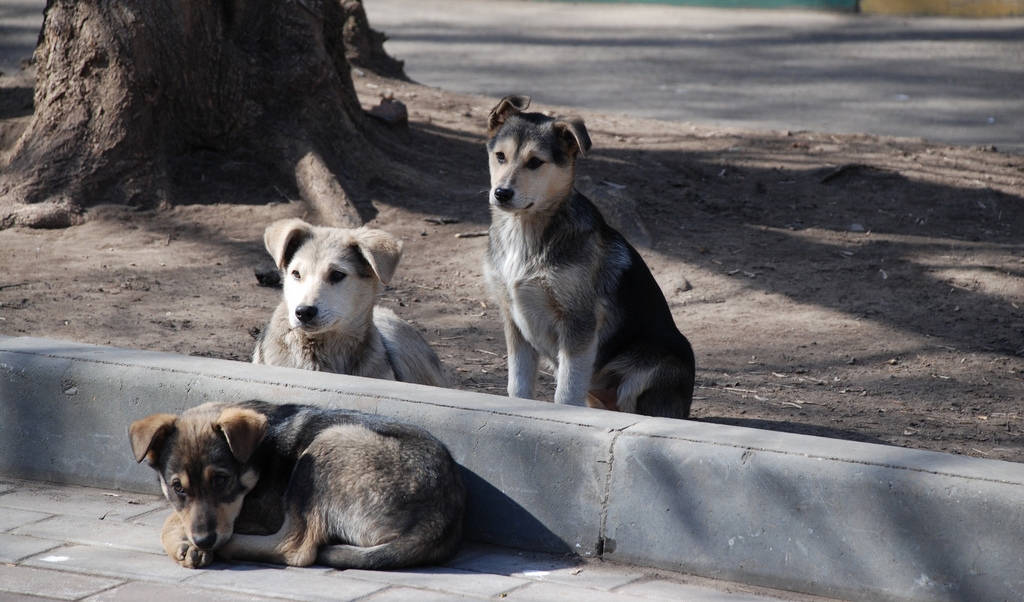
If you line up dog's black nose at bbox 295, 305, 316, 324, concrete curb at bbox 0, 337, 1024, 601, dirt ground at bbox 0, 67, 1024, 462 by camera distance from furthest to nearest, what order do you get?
1. dirt ground at bbox 0, 67, 1024, 462
2. dog's black nose at bbox 295, 305, 316, 324
3. concrete curb at bbox 0, 337, 1024, 601

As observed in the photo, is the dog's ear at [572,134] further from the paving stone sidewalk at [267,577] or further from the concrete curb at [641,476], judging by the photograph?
the paving stone sidewalk at [267,577]

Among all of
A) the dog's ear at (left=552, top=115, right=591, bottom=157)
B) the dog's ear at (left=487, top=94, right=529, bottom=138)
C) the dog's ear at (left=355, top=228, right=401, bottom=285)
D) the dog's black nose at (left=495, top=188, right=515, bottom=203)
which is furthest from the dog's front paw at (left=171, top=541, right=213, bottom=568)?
the dog's ear at (left=487, top=94, right=529, bottom=138)

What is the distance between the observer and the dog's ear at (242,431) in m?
4.10

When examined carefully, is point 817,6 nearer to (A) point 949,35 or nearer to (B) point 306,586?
(A) point 949,35

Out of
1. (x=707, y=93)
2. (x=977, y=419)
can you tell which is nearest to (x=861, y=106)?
(x=707, y=93)

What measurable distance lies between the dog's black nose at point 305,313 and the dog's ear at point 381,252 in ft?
1.25

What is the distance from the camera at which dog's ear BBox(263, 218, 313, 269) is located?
539 centimetres

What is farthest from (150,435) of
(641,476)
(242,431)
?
(641,476)

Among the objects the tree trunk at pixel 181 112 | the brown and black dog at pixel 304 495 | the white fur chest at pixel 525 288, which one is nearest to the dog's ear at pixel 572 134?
the white fur chest at pixel 525 288

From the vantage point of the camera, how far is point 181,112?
891 centimetres

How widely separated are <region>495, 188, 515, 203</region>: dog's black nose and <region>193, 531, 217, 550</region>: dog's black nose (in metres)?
2.35

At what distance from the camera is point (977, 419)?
592 centimetres

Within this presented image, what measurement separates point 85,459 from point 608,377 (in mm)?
2754

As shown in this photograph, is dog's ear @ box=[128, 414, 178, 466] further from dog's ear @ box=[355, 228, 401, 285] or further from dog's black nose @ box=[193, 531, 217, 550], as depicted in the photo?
dog's ear @ box=[355, 228, 401, 285]
